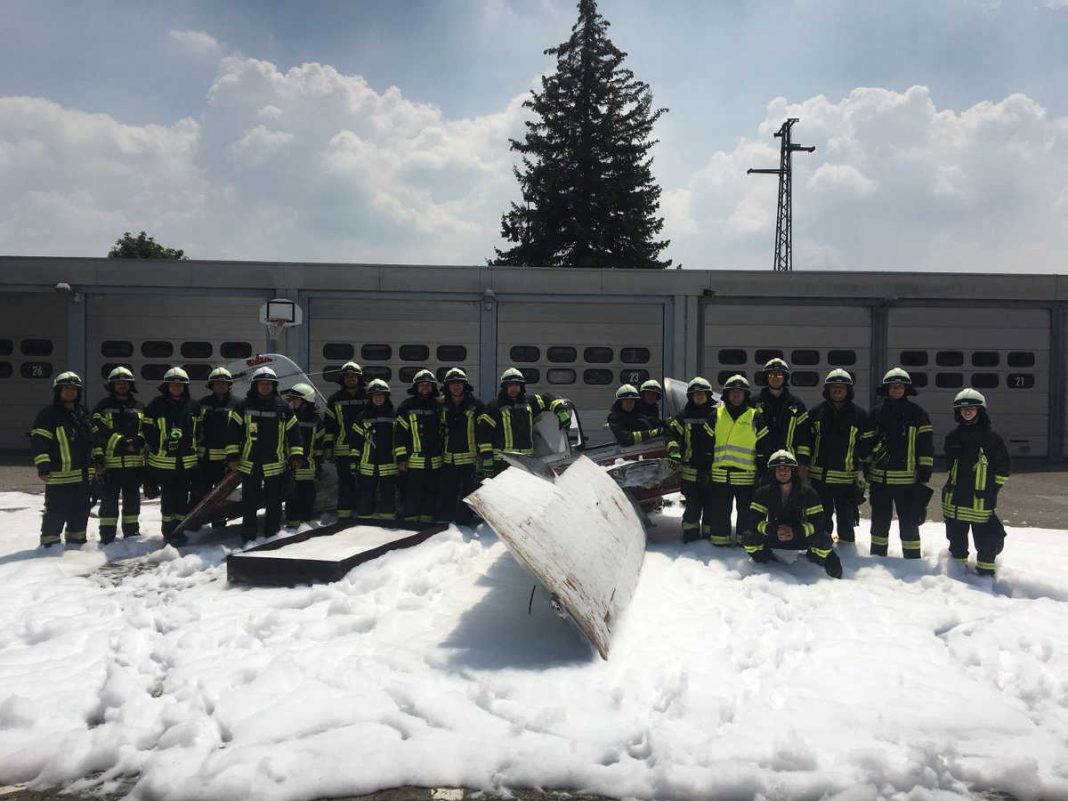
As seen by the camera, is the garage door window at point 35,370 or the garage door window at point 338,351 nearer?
the garage door window at point 338,351

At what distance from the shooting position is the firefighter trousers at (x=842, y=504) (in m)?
6.19

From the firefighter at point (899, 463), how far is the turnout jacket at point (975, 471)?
21cm

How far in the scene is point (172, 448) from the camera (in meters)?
6.67

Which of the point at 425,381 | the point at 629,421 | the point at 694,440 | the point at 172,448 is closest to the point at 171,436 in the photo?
the point at 172,448

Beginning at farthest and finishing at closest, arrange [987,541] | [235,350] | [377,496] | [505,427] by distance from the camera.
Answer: [235,350] → [377,496] → [505,427] → [987,541]

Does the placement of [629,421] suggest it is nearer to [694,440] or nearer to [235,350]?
[694,440]

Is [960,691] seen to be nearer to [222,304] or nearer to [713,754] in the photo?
[713,754]

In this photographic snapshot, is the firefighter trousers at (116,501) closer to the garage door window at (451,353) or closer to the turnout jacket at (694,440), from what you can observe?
the turnout jacket at (694,440)

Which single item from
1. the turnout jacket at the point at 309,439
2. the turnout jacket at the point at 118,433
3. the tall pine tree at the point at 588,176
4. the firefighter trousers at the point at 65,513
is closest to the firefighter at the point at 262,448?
the turnout jacket at the point at 309,439

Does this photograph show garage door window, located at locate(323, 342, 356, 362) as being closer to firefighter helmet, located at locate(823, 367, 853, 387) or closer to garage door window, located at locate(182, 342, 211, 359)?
garage door window, located at locate(182, 342, 211, 359)

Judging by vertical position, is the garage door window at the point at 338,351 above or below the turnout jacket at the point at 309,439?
above

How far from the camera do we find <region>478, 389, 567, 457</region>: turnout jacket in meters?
6.93

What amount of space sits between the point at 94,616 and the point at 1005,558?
7124mm

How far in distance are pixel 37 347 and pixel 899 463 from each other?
15278 mm
